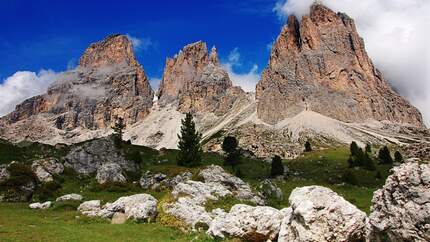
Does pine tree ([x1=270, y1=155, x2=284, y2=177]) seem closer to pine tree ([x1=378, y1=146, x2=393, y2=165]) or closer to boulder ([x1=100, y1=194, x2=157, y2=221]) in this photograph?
pine tree ([x1=378, y1=146, x2=393, y2=165])

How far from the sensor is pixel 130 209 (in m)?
42.4

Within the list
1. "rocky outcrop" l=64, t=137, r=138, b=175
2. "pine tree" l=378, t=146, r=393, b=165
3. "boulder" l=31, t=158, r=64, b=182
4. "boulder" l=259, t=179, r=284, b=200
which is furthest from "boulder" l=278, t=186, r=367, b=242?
"pine tree" l=378, t=146, r=393, b=165

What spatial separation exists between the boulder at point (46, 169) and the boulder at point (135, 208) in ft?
82.3

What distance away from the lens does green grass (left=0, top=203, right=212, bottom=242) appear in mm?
31328

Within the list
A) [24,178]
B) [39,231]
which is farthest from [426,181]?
[24,178]

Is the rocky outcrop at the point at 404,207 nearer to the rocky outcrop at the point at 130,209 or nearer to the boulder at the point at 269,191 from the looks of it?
the rocky outcrop at the point at 130,209

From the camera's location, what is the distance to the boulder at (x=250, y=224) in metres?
27.7

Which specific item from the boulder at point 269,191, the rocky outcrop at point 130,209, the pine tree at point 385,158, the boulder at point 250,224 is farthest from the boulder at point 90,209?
the pine tree at point 385,158

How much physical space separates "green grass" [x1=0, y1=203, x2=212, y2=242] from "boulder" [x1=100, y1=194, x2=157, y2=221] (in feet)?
4.97

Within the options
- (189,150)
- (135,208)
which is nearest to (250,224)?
(135,208)

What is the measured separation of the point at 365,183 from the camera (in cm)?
9388

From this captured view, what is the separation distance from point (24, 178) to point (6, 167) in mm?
3678

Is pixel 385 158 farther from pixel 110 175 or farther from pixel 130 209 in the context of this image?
pixel 130 209

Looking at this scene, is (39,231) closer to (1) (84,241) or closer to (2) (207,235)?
(1) (84,241)
